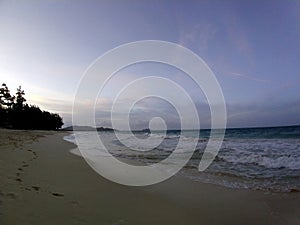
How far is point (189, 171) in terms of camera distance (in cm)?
819

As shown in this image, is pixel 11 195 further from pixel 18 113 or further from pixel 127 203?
pixel 18 113

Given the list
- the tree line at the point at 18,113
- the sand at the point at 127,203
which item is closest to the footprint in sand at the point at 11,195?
the sand at the point at 127,203

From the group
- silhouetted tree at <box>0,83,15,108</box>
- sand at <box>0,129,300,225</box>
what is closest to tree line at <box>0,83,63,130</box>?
silhouetted tree at <box>0,83,15,108</box>

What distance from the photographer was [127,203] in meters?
4.16

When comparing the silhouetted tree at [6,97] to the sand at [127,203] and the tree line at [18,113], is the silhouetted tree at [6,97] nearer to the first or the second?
the tree line at [18,113]

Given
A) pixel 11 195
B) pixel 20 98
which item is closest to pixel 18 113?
pixel 20 98

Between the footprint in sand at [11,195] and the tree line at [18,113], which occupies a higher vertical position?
the tree line at [18,113]

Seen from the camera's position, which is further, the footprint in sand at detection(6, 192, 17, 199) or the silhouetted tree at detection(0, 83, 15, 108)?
the silhouetted tree at detection(0, 83, 15, 108)

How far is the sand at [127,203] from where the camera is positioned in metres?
3.15

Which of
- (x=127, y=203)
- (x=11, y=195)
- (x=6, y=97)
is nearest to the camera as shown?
(x=11, y=195)

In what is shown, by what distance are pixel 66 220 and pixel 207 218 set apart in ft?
7.23

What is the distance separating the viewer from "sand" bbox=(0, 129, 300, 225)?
3.15 metres

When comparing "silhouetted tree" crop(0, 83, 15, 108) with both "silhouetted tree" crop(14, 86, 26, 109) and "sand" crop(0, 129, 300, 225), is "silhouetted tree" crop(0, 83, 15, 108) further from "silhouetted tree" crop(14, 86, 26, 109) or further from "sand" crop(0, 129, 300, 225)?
"sand" crop(0, 129, 300, 225)

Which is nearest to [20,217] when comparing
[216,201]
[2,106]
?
[216,201]
